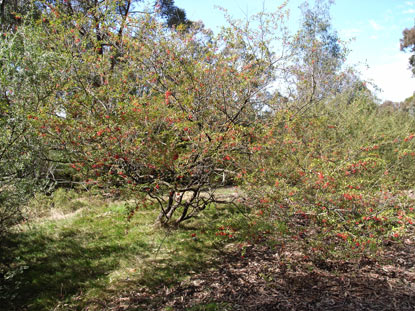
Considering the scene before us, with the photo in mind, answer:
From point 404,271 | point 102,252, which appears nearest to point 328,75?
point 404,271

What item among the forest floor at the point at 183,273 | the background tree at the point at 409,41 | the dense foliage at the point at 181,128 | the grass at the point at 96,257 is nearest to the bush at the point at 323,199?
the dense foliage at the point at 181,128

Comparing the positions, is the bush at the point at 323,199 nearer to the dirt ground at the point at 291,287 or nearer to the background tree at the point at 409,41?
the dirt ground at the point at 291,287

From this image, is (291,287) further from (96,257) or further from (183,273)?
(96,257)

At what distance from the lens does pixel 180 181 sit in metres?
5.86

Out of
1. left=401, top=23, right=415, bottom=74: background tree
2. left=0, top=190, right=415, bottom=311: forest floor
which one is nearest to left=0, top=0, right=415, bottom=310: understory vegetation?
left=0, top=190, right=415, bottom=311: forest floor

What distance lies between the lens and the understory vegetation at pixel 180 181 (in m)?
4.43

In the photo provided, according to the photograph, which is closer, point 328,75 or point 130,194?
point 130,194

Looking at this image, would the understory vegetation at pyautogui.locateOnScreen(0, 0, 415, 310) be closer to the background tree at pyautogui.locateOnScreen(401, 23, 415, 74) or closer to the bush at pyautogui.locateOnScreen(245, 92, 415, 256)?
the bush at pyautogui.locateOnScreen(245, 92, 415, 256)

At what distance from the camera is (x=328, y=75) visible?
8.02 meters

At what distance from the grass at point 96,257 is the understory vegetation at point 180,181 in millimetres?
31

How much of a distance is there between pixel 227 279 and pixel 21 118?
4113mm

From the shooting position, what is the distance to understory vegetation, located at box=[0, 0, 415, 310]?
4.43 m

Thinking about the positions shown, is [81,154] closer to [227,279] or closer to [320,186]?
[227,279]

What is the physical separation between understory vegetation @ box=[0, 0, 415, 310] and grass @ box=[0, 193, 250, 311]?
0.10 ft
